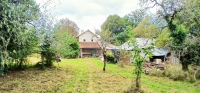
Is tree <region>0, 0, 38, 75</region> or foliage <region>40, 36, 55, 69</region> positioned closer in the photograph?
tree <region>0, 0, 38, 75</region>

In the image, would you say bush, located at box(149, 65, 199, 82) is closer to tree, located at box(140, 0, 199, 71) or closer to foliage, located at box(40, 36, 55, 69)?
tree, located at box(140, 0, 199, 71)

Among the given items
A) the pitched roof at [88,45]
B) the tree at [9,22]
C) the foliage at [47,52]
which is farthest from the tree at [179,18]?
the pitched roof at [88,45]

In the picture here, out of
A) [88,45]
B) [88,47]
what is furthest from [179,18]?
[88,45]

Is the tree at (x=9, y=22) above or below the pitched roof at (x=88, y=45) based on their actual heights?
below

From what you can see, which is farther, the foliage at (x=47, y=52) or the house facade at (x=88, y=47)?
the house facade at (x=88, y=47)

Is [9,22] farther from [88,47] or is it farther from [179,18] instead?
[88,47]

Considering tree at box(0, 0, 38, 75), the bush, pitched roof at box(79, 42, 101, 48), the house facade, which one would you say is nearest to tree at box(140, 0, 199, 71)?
the bush

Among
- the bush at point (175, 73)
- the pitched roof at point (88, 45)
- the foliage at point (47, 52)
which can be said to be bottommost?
the bush at point (175, 73)

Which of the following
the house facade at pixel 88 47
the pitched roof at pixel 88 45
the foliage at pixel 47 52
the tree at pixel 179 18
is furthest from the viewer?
the pitched roof at pixel 88 45

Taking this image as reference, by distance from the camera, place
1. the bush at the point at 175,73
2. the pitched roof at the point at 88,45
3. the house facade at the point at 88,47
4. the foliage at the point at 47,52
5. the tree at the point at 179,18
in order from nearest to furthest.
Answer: the bush at the point at 175,73, the tree at the point at 179,18, the foliage at the point at 47,52, the house facade at the point at 88,47, the pitched roof at the point at 88,45

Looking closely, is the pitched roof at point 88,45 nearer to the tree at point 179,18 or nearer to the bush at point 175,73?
the tree at point 179,18

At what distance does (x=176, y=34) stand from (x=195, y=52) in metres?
2.07

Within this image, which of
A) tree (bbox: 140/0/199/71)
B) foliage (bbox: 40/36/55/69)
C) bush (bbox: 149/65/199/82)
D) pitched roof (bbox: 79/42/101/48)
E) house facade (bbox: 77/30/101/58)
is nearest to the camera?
bush (bbox: 149/65/199/82)

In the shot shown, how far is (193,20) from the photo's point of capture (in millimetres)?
14844
